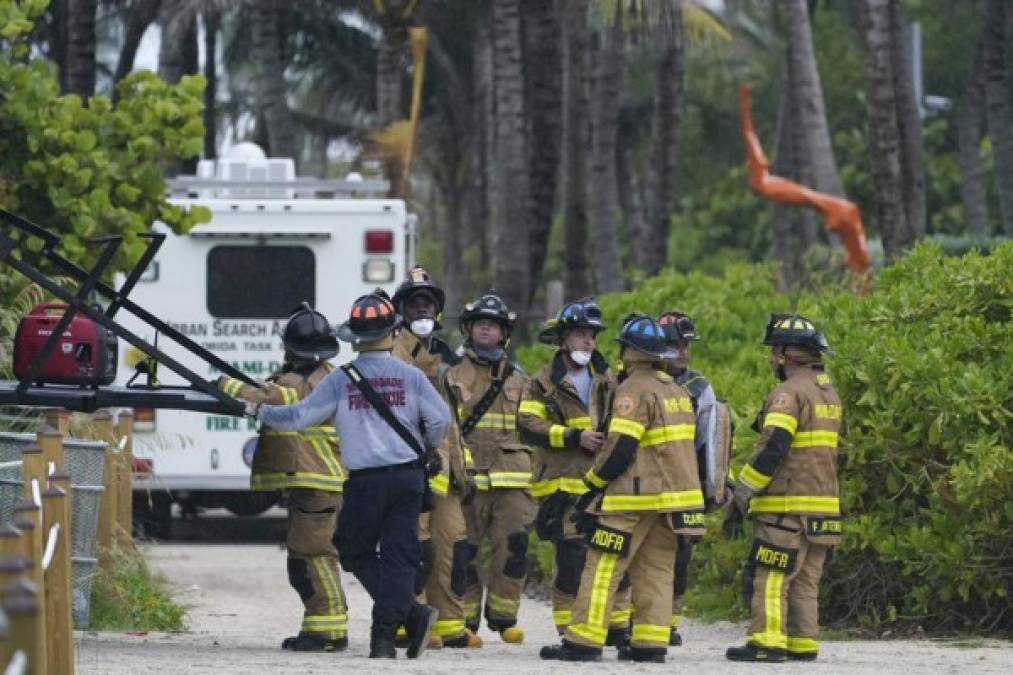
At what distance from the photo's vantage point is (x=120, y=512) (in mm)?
13289

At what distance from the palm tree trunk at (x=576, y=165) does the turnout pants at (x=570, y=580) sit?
13.7m

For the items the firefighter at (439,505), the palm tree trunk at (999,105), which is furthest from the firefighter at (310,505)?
the palm tree trunk at (999,105)

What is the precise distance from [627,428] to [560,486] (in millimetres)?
1272

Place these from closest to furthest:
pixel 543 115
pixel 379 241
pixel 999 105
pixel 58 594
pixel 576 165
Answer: pixel 58 594, pixel 379 241, pixel 543 115, pixel 576 165, pixel 999 105

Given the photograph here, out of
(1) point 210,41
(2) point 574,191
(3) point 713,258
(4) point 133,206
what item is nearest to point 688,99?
(3) point 713,258

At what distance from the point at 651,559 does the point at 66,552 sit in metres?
3.48

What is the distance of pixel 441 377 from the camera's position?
39.3ft

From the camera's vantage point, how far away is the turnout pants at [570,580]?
38.9ft

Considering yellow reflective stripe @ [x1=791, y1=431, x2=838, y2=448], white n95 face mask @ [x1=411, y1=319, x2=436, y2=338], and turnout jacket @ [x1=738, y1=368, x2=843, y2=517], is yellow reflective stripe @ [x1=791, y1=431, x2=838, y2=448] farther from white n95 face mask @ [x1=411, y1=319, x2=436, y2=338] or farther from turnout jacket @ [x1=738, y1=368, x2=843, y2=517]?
white n95 face mask @ [x1=411, y1=319, x2=436, y2=338]

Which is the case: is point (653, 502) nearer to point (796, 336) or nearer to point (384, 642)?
point (796, 336)

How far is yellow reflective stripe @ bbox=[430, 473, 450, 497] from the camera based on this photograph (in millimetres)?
11500

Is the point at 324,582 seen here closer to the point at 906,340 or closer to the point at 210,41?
the point at 906,340

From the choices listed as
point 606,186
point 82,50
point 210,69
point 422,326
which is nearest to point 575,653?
point 422,326

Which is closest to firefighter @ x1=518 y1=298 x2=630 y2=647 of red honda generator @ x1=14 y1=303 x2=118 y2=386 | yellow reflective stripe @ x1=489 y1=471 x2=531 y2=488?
yellow reflective stripe @ x1=489 y1=471 x2=531 y2=488
